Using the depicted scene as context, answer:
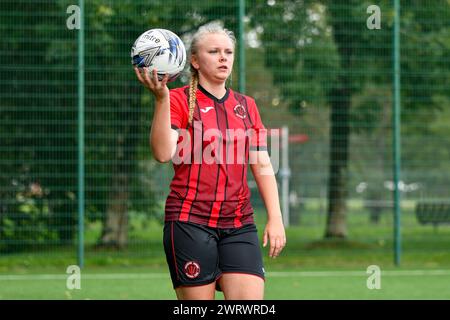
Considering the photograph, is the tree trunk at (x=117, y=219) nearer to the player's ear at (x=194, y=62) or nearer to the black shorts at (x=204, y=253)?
the player's ear at (x=194, y=62)

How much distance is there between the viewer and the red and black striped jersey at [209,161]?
17.6ft

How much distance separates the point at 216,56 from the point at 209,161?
0.57m

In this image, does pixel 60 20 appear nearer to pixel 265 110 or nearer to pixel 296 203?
pixel 265 110

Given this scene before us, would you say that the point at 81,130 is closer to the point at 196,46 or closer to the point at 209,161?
the point at 196,46

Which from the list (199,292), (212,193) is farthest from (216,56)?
(199,292)

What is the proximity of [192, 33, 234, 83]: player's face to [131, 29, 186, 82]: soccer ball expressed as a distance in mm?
202

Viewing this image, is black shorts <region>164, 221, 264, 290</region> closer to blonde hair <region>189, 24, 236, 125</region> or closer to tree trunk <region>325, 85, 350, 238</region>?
blonde hair <region>189, 24, 236, 125</region>

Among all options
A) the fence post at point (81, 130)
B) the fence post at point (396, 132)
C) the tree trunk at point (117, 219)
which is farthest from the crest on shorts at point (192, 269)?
the fence post at point (396, 132)

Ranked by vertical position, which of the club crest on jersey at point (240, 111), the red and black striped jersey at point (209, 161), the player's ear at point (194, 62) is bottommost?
the red and black striped jersey at point (209, 161)

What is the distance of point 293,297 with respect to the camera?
409 inches

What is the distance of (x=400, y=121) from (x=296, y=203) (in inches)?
420

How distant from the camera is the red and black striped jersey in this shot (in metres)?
5.35

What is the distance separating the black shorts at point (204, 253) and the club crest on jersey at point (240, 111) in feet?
2.02

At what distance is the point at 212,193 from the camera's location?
17.8 feet
